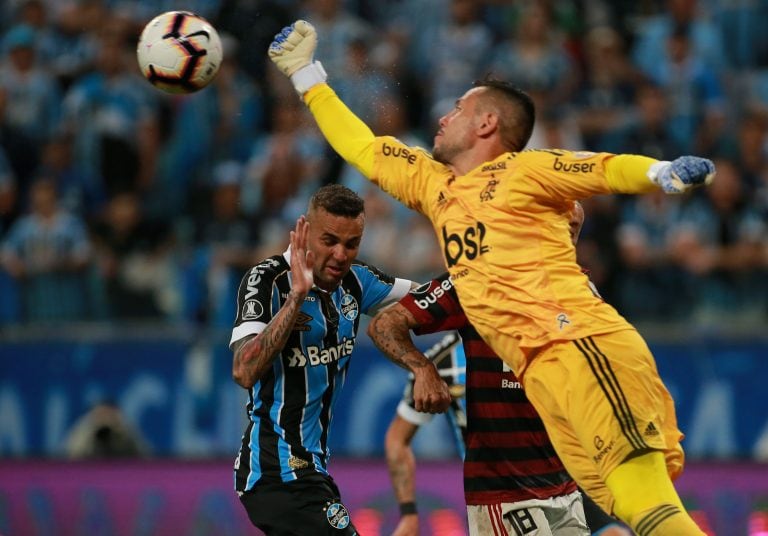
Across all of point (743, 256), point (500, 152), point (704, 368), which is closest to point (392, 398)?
point (704, 368)

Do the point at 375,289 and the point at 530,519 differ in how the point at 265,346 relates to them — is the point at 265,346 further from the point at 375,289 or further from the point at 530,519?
the point at 530,519

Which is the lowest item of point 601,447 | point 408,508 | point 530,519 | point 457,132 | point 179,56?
point 408,508

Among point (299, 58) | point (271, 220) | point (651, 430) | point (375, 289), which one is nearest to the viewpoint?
point (651, 430)

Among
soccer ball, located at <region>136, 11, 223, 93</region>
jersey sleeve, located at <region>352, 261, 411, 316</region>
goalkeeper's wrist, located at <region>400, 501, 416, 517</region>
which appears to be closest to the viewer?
jersey sleeve, located at <region>352, 261, 411, 316</region>

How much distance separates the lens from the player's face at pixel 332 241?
19.4 feet

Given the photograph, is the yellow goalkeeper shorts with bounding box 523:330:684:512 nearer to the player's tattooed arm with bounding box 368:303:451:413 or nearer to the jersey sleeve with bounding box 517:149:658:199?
the player's tattooed arm with bounding box 368:303:451:413

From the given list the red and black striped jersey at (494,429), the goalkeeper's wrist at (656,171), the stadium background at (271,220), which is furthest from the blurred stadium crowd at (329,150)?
the goalkeeper's wrist at (656,171)

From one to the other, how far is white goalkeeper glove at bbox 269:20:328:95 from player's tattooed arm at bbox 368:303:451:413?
1164mm

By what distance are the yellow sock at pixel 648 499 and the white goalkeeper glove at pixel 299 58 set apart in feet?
7.72

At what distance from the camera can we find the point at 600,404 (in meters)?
5.09

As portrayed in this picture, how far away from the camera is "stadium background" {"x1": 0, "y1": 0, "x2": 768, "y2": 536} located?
9828 mm

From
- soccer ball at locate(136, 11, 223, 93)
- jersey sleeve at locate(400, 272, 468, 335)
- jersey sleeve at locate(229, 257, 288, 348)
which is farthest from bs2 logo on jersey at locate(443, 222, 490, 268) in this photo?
soccer ball at locate(136, 11, 223, 93)

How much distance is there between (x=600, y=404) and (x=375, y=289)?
5.23ft

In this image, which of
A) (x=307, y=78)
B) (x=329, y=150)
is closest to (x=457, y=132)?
(x=307, y=78)
